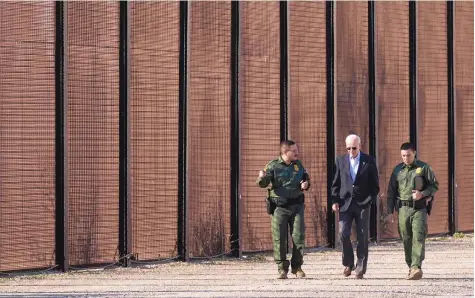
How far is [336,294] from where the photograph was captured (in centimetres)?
1384

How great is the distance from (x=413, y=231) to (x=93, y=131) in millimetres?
4568

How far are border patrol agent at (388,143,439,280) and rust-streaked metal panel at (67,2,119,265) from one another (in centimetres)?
401

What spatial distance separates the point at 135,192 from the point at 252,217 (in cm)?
247

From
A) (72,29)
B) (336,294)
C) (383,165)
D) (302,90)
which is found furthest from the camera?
(383,165)

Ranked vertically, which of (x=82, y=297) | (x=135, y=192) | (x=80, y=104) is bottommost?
(x=82, y=297)

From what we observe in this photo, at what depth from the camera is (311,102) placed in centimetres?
2067

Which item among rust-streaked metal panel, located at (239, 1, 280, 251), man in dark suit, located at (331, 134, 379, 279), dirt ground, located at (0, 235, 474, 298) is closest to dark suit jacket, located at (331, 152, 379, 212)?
man in dark suit, located at (331, 134, 379, 279)

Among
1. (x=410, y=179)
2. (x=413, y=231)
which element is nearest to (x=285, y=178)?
(x=410, y=179)

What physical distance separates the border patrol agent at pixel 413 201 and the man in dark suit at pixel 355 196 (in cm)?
32

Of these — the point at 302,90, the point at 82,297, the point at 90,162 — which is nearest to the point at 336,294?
the point at 82,297

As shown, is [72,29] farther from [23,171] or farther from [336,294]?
[336,294]

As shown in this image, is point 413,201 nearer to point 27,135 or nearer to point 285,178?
point 285,178

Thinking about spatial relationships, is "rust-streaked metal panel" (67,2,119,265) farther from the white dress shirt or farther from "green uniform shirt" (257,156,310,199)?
the white dress shirt

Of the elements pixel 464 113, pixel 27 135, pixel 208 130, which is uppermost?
pixel 464 113
